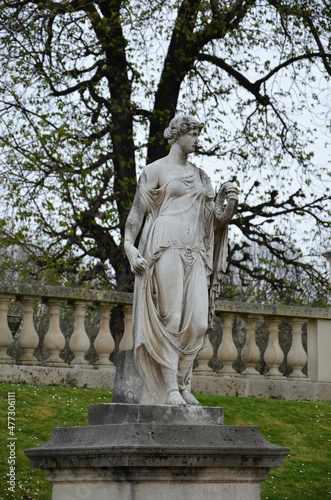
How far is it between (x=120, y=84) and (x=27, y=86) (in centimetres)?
142

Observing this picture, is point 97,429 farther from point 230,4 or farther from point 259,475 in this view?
point 230,4

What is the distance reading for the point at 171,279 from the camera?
8.24 meters

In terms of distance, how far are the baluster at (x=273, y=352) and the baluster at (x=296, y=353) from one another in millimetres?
201

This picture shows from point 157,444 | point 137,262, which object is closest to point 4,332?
point 137,262

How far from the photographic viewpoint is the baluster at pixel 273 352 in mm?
13650

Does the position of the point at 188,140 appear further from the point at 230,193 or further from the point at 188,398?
the point at 188,398

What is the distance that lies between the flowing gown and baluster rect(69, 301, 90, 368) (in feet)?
13.8

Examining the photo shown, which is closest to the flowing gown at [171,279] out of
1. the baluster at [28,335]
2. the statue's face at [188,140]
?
the statue's face at [188,140]

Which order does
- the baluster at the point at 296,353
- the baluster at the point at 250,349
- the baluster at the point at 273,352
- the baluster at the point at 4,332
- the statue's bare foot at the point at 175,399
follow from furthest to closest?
the baluster at the point at 296,353 → the baluster at the point at 273,352 → the baluster at the point at 250,349 → the baluster at the point at 4,332 → the statue's bare foot at the point at 175,399

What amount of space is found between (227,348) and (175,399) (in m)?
5.33

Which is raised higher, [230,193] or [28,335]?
[230,193]

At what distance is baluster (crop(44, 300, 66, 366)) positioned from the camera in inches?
489

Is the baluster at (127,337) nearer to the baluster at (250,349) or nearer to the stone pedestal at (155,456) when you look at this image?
the baluster at (250,349)

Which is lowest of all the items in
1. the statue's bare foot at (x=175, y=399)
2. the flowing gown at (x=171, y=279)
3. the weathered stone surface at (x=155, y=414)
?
the weathered stone surface at (x=155, y=414)
